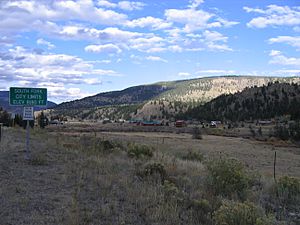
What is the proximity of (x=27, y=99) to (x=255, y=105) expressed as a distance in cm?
14244

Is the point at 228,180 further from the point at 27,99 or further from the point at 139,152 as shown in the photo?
the point at 139,152

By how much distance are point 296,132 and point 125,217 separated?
82.4 meters

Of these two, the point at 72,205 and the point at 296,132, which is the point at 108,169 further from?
the point at 296,132

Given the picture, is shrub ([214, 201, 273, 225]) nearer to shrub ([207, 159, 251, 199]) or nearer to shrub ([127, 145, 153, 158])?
shrub ([207, 159, 251, 199])

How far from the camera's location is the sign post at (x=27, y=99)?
17812 millimetres

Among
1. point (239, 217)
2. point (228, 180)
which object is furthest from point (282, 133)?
point (239, 217)

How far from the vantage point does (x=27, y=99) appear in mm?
18047

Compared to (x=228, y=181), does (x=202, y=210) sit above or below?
below

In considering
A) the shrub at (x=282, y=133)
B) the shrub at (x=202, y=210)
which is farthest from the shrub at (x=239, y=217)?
the shrub at (x=282, y=133)

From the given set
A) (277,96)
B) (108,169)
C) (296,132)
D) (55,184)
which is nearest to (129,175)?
(108,169)

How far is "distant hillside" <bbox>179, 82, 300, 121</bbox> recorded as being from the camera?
141812mm

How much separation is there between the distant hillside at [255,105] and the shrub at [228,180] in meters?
122

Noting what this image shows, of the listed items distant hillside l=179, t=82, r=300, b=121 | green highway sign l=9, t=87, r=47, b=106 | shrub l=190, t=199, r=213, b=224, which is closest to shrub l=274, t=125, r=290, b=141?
distant hillside l=179, t=82, r=300, b=121

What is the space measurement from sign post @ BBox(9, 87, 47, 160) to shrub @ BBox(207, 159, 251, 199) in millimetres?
8533
